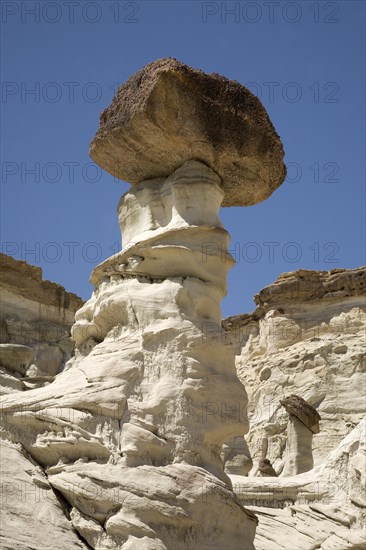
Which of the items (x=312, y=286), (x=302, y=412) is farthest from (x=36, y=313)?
(x=302, y=412)

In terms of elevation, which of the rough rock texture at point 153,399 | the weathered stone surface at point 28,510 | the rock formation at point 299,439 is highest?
the rock formation at point 299,439

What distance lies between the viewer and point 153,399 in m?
8.23

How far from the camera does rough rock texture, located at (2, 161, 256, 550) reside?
25.1ft

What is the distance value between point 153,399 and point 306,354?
21.0 m

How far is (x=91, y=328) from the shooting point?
926 centimetres

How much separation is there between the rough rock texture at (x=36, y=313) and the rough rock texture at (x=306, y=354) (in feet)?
17.8

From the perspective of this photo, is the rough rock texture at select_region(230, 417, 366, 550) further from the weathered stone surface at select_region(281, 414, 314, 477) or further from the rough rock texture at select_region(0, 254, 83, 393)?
the rough rock texture at select_region(0, 254, 83, 393)

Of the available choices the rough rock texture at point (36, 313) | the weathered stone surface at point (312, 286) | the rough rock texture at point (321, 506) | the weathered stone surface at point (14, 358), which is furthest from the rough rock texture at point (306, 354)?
the weathered stone surface at point (14, 358)

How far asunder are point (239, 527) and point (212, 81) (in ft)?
13.3

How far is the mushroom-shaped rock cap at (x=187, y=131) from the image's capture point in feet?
30.1

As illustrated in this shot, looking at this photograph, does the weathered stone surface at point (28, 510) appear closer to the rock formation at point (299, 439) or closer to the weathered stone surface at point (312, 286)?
the rock formation at point (299, 439)

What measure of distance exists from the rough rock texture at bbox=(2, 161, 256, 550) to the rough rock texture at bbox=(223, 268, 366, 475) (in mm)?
17738

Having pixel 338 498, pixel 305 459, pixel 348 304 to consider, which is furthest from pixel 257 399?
pixel 338 498

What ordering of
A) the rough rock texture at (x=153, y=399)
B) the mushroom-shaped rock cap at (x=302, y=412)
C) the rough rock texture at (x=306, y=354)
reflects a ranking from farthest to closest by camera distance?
the rough rock texture at (x=306, y=354)
the mushroom-shaped rock cap at (x=302, y=412)
the rough rock texture at (x=153, y=399)
